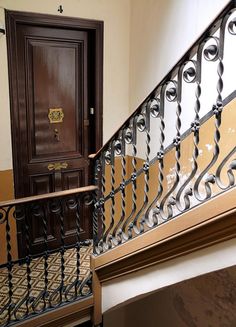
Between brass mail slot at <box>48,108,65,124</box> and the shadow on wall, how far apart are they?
1.86 m

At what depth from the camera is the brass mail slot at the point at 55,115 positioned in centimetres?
358

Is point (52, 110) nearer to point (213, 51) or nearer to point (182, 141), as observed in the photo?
point (182, 141)

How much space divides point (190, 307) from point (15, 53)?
2717 millimetres

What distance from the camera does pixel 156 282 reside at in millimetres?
2123

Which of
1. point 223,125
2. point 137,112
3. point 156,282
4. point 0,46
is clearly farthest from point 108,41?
point 156,282

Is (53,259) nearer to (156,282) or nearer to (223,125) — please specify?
(156,282)

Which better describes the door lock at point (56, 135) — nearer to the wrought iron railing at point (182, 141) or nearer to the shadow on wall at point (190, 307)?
the wrought iron railing at point (182, 141)

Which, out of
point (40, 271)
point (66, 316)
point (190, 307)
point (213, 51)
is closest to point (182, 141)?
point (190, 307)

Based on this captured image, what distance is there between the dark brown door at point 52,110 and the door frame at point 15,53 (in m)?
0.01

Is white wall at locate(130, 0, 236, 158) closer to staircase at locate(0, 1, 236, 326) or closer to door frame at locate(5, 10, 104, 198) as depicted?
staircase at locate(0, 1, 236, 326)

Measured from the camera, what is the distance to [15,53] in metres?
3.26

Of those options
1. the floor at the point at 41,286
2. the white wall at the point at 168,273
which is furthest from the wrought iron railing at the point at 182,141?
the floor at the point at 41,286

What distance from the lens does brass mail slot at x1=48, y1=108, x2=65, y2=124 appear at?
141 inches

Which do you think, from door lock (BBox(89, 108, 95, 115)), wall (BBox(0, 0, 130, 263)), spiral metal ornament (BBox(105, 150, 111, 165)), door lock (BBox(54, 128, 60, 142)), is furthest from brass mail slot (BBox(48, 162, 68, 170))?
spiral metal ornament (BBox(105, 150, 111, 165))
